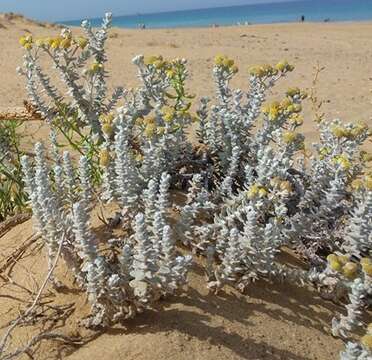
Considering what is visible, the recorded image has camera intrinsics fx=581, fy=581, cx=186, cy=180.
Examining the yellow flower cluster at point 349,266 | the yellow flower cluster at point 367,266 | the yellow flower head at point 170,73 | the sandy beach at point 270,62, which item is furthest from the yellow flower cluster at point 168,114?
the sandy beach at point 270,62

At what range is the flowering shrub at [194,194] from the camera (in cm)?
207

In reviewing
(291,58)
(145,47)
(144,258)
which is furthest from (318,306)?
(145,47)

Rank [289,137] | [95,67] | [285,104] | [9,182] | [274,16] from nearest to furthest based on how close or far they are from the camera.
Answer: [289,137]
[285,104]
[95,67]
[9,182]
[274,16]

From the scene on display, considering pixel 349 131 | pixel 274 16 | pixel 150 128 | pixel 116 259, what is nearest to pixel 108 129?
pixel 150 128

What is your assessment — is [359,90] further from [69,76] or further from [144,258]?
[144,258]

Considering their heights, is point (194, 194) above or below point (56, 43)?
below

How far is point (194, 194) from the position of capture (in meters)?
2.66

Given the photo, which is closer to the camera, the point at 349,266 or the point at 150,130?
the point at 349,266

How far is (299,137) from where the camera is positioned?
257 cm

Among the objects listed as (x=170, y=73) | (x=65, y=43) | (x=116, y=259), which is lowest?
(x=116, y=259)

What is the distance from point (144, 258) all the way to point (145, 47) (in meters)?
14.6

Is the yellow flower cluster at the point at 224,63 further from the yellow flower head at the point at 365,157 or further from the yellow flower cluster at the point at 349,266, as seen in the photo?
the yellow flower cluster at the point at 349,266

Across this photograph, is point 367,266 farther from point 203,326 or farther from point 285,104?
point 285,104

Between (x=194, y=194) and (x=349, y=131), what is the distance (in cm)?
77
